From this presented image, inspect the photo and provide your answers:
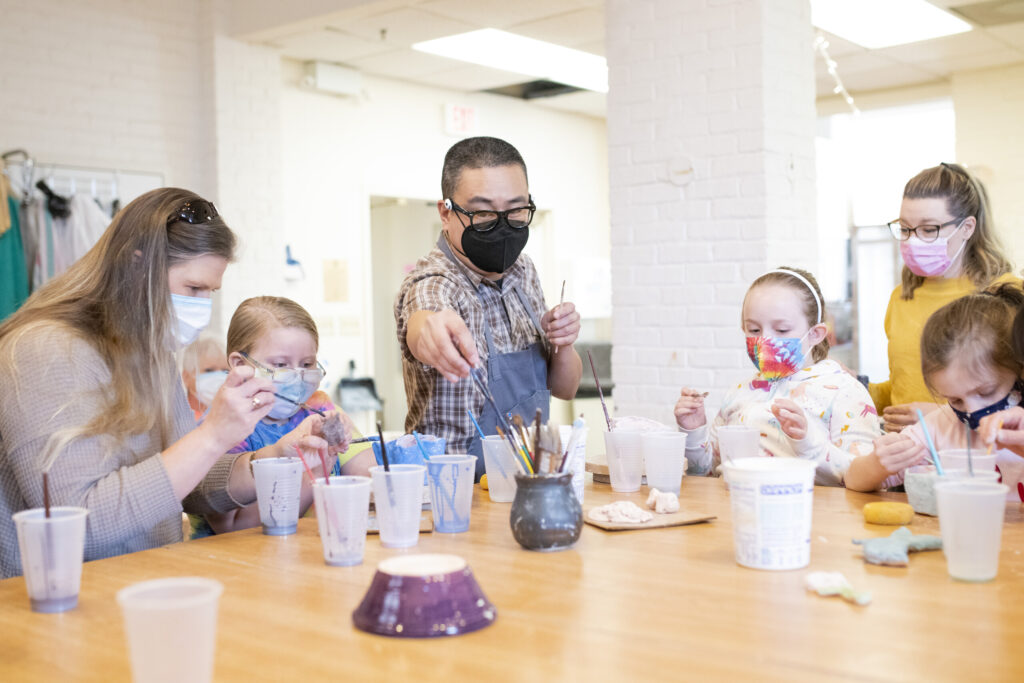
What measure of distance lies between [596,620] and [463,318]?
51.4 inches

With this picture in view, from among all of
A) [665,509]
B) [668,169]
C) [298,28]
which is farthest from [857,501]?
[298,28]

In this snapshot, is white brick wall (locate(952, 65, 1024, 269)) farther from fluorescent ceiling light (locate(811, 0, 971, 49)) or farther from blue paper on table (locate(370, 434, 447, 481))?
blue paper on table (locate(370, 434, 447, 481))

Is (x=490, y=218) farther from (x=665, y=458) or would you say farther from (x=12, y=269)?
(x=12, y=269)

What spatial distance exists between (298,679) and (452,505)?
637 mm

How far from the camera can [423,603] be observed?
1083 millimetres

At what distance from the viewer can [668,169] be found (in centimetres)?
435

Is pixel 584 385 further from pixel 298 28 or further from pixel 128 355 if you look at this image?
pixel 128 355

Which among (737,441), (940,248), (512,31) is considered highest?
(512,31)

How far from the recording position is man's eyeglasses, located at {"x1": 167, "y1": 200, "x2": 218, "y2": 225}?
1.77m

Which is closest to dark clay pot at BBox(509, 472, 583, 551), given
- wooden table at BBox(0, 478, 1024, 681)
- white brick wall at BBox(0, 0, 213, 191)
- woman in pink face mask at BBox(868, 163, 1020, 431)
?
wooden table at BBox(0, 478, 1024, 681)

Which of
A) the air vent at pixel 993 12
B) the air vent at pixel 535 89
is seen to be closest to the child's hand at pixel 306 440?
the air vent at pixel 993 12

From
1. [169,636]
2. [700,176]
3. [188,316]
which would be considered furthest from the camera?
[700,176]

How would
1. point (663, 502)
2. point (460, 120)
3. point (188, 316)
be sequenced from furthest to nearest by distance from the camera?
point (460, 120)
point (188, 316)
point (663, 502)

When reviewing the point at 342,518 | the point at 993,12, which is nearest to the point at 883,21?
the point at 993,12
